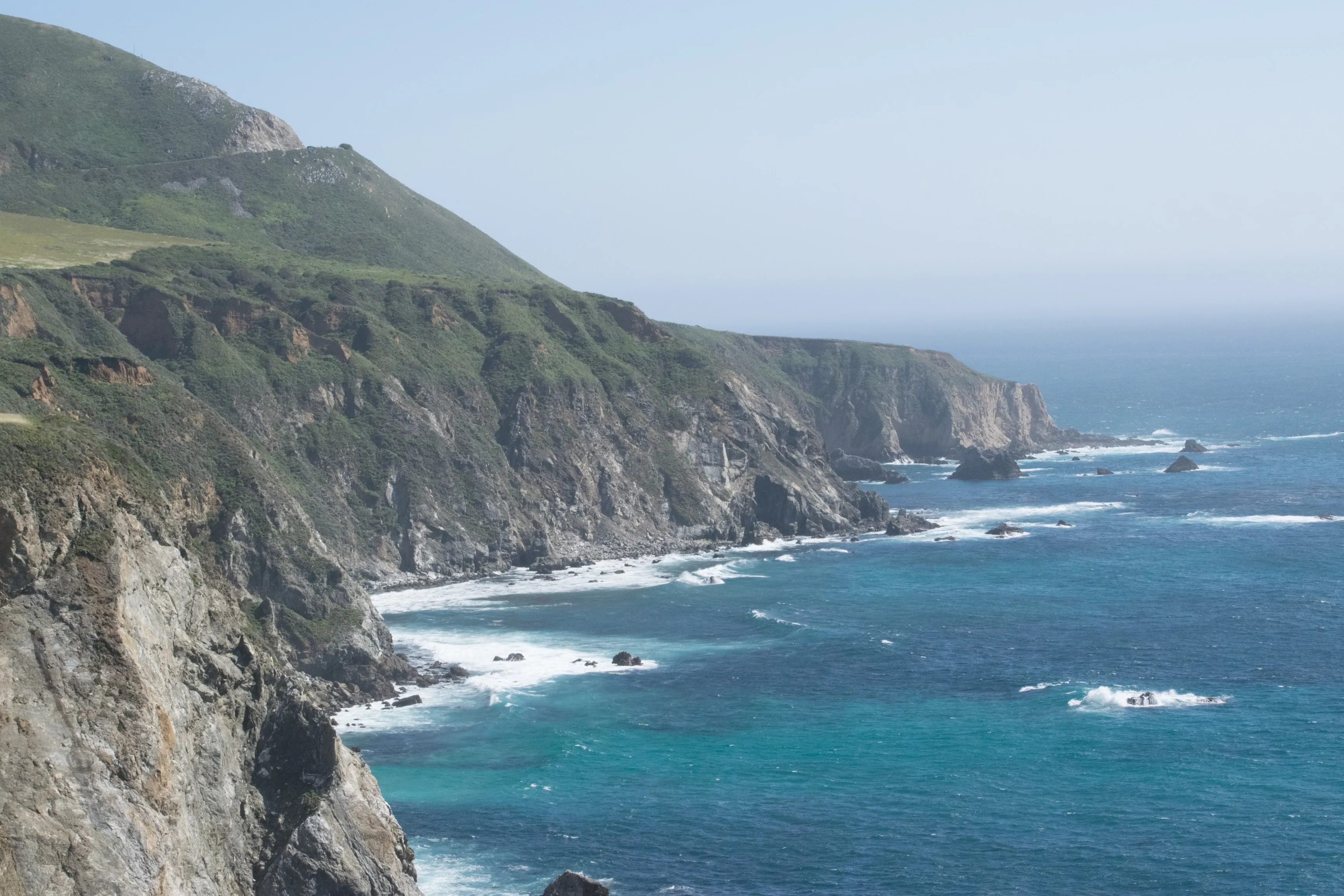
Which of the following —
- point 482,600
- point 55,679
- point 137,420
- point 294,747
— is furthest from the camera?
point 482,600

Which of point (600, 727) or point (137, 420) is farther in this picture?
point (137, 420)

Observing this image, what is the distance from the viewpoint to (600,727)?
81.5m

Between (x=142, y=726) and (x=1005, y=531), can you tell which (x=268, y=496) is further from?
(x=1005, y=531)

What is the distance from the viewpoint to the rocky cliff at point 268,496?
44250 millimetres

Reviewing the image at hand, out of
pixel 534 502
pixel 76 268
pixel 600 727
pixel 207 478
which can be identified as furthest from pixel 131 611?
pixel 76 268

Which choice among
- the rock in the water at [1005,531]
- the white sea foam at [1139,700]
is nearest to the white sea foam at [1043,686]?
the white sea foam at [1139,700]

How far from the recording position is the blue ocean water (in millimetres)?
60562

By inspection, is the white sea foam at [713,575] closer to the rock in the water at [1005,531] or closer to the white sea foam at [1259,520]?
the rock in the water at [1005,531]

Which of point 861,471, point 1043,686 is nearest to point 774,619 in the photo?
point 1043,686

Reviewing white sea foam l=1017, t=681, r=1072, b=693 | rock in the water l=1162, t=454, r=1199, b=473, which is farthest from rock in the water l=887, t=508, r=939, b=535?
white sea foam l=1017, t=681, r=1072, b=693

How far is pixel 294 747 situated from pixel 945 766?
3454cm

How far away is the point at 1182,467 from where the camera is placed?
Result: 185 meters

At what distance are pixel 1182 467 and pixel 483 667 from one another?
120341 millimetres

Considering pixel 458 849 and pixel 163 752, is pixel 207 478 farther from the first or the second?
pixel 163 752
